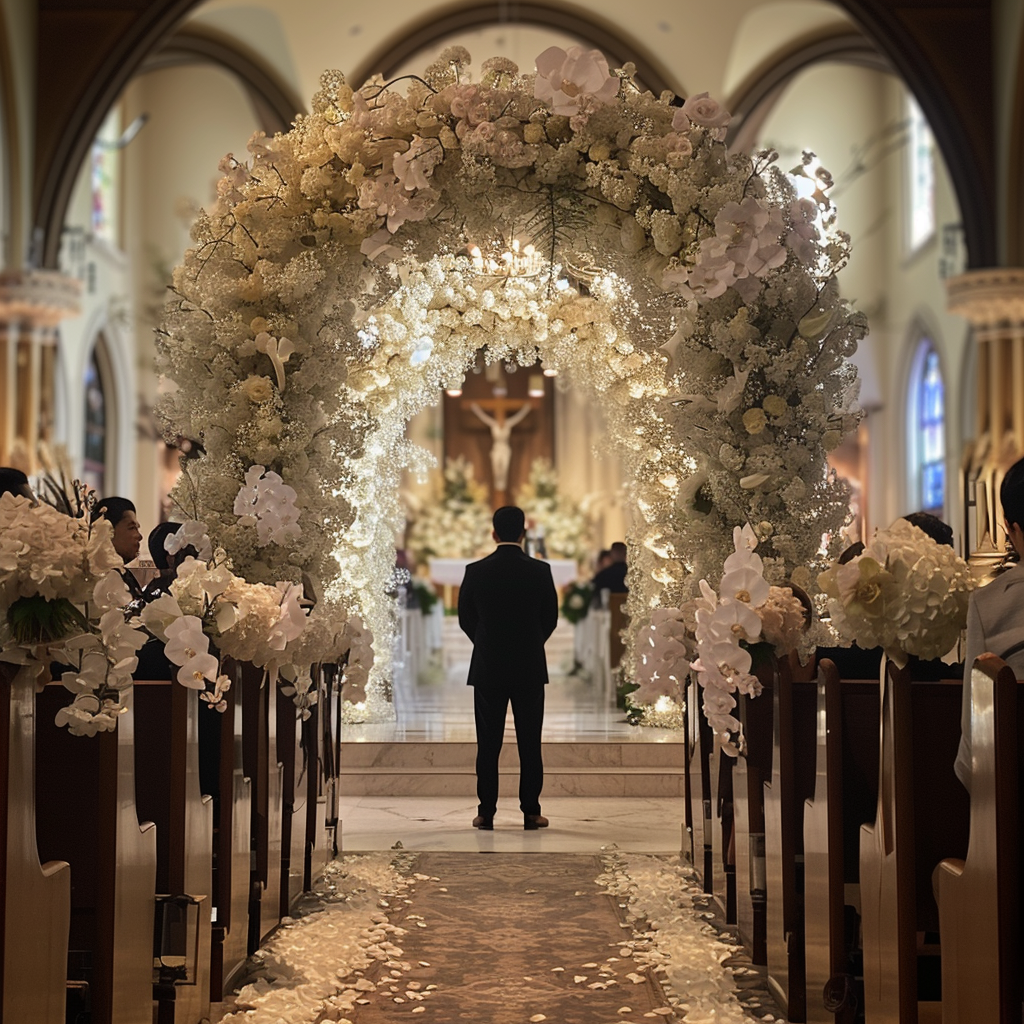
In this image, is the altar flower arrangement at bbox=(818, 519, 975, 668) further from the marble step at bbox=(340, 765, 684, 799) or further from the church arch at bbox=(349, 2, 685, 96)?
the church arch at bbox=(349, 2, 685, 96)

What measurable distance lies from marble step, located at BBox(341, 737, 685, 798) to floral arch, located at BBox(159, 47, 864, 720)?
2701mm

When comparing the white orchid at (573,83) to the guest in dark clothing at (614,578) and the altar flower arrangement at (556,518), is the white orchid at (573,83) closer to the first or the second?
the guest in dark clothing at (614,578)

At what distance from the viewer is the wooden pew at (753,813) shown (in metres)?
4.91

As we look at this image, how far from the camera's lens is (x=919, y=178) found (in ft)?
67.2

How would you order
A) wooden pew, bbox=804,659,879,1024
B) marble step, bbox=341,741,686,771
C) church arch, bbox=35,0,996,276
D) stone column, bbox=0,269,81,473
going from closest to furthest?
wooden pew, bbox=804,659,879,1024 → marble step, bbox=341,741,686,771 → church arch, bbox=35,0,996,276 → stone column, bbox=0,269,81,473

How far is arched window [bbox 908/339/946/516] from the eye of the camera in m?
19.8

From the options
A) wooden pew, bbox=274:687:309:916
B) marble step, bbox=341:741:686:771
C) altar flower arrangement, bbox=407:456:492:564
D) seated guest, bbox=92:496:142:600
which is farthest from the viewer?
altar flower arrangement, bbox=407:456:492:564

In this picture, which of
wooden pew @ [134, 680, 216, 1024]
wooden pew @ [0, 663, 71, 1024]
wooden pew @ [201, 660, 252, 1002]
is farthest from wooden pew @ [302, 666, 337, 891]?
wooden pew @ [0, 663, 71, 1024]

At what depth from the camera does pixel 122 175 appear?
20953 millimetres

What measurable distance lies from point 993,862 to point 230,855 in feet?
8.51

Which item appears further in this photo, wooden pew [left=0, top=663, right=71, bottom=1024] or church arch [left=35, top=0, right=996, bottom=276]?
church arch [left=35, top=0, right=996, bottom=276]

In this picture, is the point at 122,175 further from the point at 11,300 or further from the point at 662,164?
the point at 662,164

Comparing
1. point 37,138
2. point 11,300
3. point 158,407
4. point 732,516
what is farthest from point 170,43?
point 732,516

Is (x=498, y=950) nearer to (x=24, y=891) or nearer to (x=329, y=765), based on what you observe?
(x=329, y=765)
